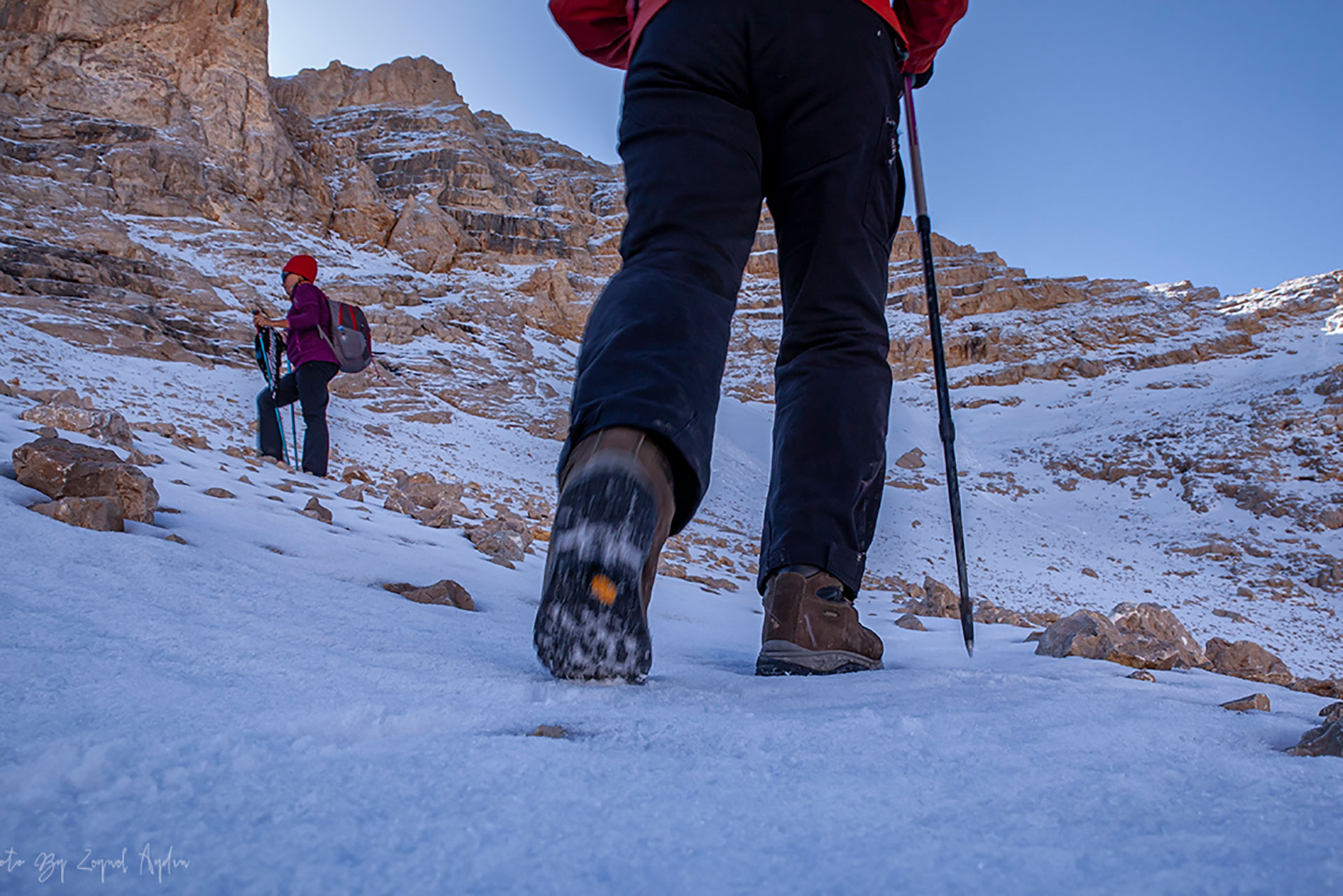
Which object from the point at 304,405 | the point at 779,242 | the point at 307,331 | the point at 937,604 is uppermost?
the point at 307,331

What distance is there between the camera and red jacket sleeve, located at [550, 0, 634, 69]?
54.1 inches

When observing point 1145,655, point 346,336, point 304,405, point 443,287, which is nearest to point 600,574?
point 1145,655

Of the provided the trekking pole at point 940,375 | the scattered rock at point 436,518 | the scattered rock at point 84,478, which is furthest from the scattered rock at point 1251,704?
the scattered rock at point 436,518

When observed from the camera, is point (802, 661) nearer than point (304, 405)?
Yes

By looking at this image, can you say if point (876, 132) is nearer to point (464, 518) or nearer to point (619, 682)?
point (619, 682)

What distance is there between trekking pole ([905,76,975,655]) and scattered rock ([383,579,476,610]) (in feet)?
3.14

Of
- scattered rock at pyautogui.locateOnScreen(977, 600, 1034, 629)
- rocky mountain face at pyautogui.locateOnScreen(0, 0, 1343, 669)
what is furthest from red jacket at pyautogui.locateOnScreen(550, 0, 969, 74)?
rocky mountain face at pyautogui.locateOnScreen(0, 0, 1343, 669)

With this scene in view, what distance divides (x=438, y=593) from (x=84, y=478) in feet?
2.44

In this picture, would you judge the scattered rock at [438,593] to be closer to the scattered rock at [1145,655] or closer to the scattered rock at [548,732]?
the scattered rock at [548,732]

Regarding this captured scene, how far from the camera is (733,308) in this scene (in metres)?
1.10

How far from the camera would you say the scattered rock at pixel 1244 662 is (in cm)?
212

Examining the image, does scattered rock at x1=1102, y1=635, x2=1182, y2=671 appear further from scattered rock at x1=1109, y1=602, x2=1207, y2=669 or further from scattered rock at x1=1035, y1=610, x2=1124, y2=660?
scattered rock at x1=1109, y1=602, x2=1207, y2=669

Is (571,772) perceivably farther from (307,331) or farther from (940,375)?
(307,331)

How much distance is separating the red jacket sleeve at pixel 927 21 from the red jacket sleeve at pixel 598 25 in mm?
552
